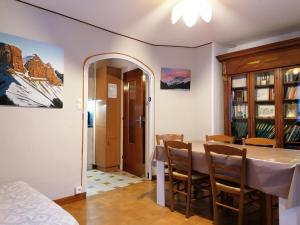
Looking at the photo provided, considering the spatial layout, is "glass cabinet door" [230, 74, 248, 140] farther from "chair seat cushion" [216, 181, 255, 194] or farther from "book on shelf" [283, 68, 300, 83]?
"chair seat cushion" [216, 181, 255, 194]

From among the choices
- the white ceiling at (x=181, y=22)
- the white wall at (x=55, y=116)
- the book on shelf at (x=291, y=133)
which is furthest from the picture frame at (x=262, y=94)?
the white ceiling at (x=181, y=22)

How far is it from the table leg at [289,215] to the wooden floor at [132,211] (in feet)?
2.37

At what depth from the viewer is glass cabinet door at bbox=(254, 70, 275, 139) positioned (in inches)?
146

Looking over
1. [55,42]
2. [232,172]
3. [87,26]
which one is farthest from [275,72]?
[55,42]

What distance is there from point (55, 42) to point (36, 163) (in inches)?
60.1

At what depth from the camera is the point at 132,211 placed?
9.41 feet

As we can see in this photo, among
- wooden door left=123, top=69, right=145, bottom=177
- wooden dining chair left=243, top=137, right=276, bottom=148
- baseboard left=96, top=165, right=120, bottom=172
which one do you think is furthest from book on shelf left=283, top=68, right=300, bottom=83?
baseboard left=96, top=165, right=120, bottom=172

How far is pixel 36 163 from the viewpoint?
2844mm

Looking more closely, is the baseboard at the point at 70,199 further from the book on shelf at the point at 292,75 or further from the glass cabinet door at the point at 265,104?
the book on shelf at the point at 292,75

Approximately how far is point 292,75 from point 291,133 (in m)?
0.85

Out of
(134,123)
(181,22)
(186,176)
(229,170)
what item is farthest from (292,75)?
(134,123)

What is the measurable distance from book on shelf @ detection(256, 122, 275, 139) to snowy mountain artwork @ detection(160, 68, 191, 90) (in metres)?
1.41

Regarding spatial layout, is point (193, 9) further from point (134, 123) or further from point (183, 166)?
point (134, 123)

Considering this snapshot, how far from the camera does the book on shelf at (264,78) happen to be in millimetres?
3696
